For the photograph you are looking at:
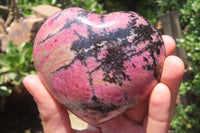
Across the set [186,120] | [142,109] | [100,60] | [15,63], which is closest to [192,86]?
[186,120]

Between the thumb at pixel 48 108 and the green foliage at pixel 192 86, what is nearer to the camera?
the thumb at pixel 48 108

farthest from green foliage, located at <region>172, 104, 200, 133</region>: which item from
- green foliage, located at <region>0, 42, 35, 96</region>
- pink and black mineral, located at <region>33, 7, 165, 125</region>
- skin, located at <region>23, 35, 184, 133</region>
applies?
green foliage, located at <region>0, 42, 35, 96</region>

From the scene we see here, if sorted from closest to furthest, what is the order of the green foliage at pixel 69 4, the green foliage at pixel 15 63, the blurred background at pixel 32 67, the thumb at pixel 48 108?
the thumb at pixel 48 108 → the green foliage at pixel 15 63 → the blurred background at pixel 32 67 → the green foliage at pixel 69 4

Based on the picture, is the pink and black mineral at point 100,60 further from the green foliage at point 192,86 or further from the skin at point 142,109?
the green foliage at point 192,86

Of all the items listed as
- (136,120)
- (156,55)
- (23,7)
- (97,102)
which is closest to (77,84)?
(97,102)

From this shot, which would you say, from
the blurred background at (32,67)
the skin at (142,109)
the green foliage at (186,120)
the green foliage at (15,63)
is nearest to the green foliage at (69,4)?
the blurred background at (32,67)

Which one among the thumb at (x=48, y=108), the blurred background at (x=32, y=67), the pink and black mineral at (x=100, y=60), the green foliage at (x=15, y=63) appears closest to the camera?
the pink and black mineral at (x=100, y=60)

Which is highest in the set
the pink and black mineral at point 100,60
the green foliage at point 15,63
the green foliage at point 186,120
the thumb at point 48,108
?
the pink and black mineral at point 100,60

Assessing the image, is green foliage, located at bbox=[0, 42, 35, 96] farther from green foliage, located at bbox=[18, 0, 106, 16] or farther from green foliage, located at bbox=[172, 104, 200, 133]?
green foliage, located at bbox=[172, 104, 200, 133]
